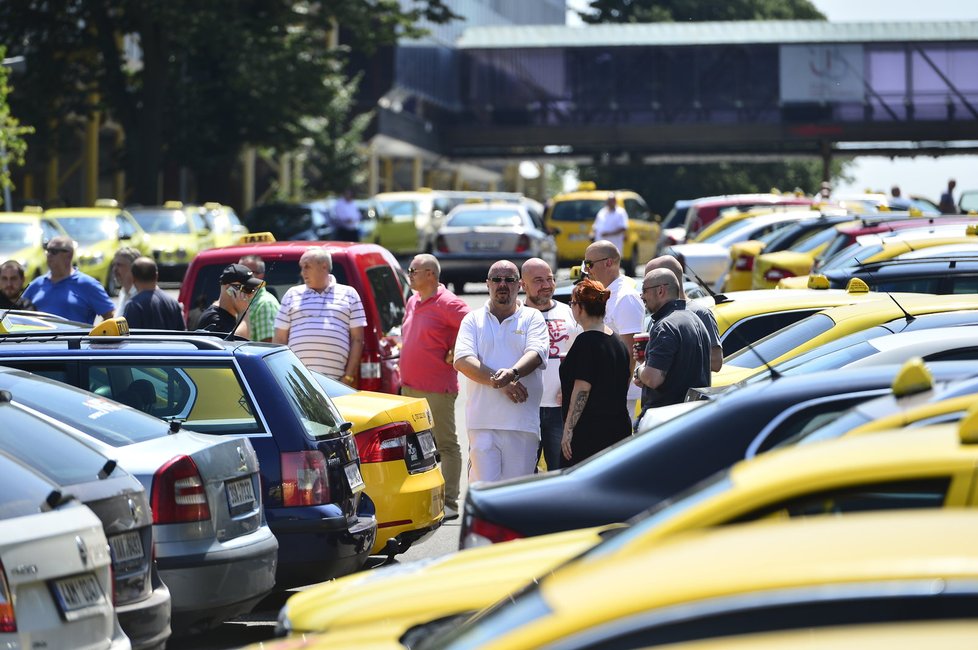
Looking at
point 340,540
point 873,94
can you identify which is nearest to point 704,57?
point 873,94

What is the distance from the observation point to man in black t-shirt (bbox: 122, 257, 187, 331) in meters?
12.3

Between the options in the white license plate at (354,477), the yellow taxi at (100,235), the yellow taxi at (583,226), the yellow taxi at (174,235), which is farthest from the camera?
the yellow taxi at (583,226)

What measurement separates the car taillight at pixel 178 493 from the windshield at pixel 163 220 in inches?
1060

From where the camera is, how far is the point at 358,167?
54.4 metres

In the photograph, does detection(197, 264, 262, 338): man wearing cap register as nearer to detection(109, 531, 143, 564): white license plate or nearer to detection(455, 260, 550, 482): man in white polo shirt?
detection(455, 260, 550, 482): man in white polo shirt

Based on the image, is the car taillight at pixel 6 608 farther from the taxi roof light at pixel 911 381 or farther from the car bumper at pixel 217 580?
the taxi roof light at pixel 911 381

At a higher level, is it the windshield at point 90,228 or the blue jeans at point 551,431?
the windshield at point 90,228

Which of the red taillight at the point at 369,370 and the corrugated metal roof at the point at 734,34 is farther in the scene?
the corrugated metal roof at the point at 734,34

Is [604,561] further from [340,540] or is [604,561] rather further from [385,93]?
[385,93]

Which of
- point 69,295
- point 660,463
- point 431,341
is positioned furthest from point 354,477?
point 69,295

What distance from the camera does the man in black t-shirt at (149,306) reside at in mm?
12266

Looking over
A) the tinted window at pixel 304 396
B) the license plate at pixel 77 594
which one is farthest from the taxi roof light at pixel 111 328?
the license plate at pixel 77 594

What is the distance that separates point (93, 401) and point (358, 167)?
47435 millimetres

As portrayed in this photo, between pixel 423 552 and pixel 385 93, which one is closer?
pixel 423 552
